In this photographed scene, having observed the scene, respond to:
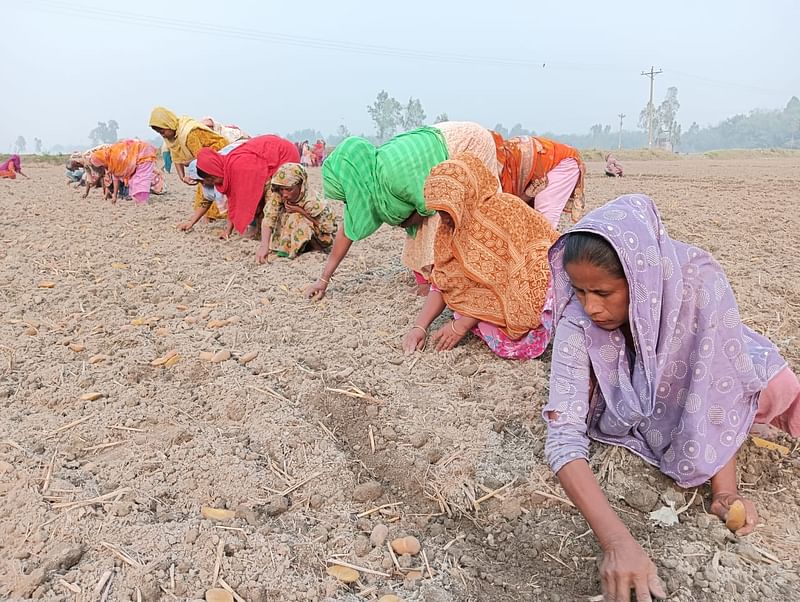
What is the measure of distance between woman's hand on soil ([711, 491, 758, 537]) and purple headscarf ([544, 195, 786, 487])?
0.24ft

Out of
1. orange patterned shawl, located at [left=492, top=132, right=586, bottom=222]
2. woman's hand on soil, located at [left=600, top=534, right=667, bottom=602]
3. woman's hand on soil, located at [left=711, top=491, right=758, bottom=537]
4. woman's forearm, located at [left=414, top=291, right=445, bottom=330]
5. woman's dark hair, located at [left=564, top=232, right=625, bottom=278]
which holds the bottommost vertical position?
woman's hand on soil, located at [left=711, top=491, right=758, bottom=537]

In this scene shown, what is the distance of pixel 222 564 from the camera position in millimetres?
1584

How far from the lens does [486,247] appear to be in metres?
2.86

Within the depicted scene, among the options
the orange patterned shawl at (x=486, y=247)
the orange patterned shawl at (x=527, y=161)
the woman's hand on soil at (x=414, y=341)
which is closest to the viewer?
the orange patterned shawl at (x=486, y=247)

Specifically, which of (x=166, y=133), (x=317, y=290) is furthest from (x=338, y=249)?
(x=166, y=133)

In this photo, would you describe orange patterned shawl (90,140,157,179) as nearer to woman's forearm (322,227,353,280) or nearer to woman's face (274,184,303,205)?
woman's face (274,184,303,205)

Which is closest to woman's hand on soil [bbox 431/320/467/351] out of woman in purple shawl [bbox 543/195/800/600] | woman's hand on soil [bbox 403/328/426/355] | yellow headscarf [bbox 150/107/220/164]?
woman's hand on soil [bbox 403/328/426/355]

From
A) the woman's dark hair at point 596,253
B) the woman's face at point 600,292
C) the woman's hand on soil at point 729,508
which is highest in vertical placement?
the woman's dark hair at point 596,253

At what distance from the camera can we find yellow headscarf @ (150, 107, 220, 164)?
6523mm

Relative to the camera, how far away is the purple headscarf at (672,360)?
5.48 feet

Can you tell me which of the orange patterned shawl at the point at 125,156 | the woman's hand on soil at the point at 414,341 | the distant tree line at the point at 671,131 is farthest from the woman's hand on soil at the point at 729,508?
the distant tree line at the point at 671,131

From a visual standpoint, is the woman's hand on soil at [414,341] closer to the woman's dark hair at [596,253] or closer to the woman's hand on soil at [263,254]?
the woman's dark hair at [596,253]

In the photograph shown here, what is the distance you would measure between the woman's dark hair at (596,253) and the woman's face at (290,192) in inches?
148

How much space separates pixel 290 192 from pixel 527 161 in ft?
7.05
